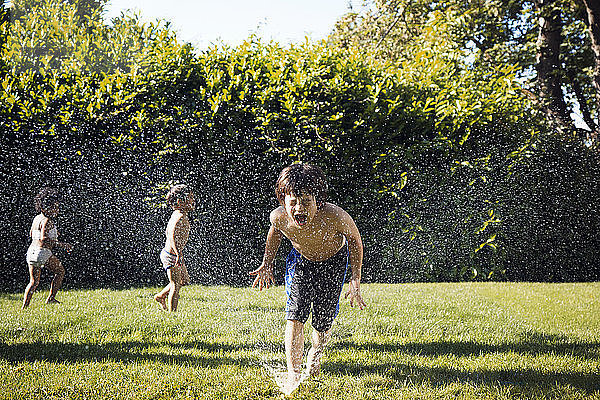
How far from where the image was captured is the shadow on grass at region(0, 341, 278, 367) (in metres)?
3.32

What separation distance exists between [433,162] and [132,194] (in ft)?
12.7

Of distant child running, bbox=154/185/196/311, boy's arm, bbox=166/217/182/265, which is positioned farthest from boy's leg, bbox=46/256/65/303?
boy's arm, bbox=166/217/182/265

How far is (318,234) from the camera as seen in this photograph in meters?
3.06

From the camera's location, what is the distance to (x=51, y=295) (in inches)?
207

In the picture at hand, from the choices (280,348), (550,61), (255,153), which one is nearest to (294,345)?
(280,348)

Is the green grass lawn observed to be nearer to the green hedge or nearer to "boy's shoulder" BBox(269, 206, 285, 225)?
"boy's shoulder" BBox(269, 206, 285, 225)

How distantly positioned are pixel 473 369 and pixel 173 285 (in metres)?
2.71

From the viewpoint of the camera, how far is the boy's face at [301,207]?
2861 mm

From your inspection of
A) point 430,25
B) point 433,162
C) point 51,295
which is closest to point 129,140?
point 51,295

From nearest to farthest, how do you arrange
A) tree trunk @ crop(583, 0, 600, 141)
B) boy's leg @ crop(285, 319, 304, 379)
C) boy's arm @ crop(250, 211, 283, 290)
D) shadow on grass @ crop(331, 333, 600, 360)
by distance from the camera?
boy's leg @ crop(285, 319, 304, 379) < boy's arm @ crop(250, 211, 283, 290) < shadow on grass @ crop(331, 333, 600, 360) < tree trunk @ crop(583, 0, 600, 141)

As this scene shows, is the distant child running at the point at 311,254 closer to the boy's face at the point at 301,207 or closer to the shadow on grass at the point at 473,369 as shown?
the boy's face at the point at 301,207

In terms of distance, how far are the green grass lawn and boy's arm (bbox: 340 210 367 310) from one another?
466 mm

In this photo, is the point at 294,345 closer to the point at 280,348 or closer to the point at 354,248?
the point at 354,248

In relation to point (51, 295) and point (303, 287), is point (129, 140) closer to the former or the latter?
point (51, 295)
